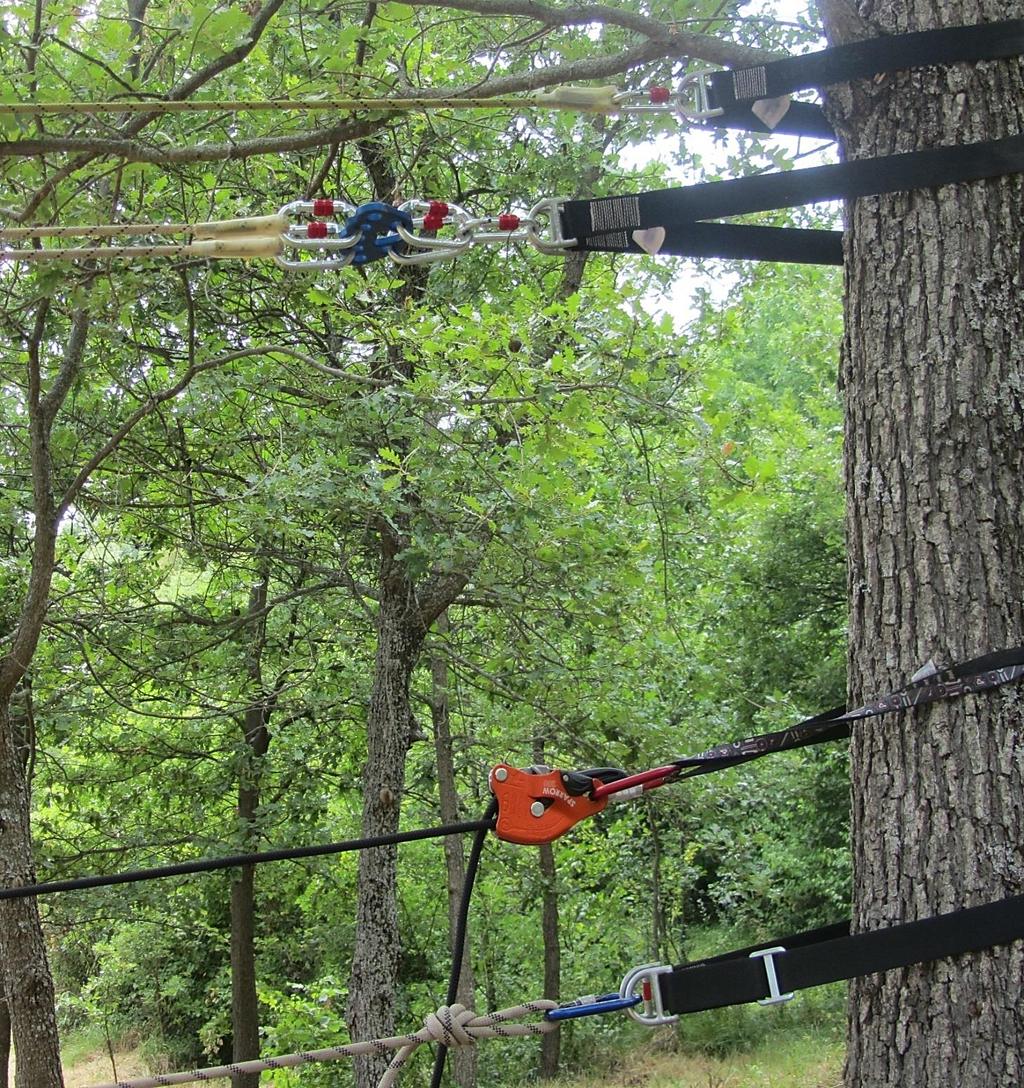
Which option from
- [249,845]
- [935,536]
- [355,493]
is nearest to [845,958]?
[935,536]

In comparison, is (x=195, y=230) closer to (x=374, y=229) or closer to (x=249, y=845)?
(x=374, y=229)

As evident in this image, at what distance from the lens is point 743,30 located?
457 centimetres

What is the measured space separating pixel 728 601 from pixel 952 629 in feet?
35.4

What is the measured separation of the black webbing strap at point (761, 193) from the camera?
155cm

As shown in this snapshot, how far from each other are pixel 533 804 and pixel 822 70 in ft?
3.70

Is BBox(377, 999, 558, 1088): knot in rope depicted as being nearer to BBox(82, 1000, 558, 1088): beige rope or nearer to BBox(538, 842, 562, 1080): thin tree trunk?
BBox(82, 1000, 558, 1088): beige rope

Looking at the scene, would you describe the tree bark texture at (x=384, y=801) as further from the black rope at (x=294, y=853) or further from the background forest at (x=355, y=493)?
the black rope at (x=294, y=853)

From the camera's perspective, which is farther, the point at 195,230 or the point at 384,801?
the point at 384,801

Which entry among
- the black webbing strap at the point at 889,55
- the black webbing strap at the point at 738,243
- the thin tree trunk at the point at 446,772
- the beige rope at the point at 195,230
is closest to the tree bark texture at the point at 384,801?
the thin tree trunk at the point at 446,772

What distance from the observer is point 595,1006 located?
4.87 feet

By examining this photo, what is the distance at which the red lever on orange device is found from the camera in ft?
5.17

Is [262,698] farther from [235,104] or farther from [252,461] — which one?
[235,104]

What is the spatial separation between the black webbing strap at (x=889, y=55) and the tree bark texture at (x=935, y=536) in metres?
0.03

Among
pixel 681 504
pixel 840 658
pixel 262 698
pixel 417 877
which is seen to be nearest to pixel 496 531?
pixel 681 504
